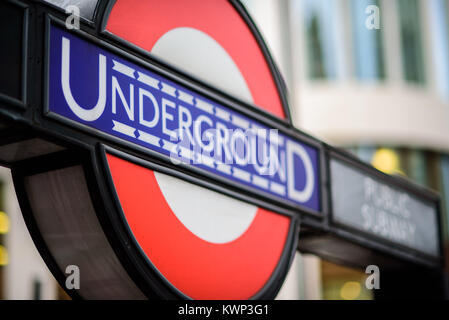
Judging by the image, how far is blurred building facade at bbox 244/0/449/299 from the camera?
14180 millimetres

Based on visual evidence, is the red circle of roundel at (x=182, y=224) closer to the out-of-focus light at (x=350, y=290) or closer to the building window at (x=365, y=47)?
the out-of-focus light at (x=350, y=290)

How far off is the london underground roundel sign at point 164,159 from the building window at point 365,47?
462 inches

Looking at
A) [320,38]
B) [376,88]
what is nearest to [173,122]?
[376,88]

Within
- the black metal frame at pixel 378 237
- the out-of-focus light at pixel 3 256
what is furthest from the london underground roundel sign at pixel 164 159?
the out-of-focus light at pixel 3 256

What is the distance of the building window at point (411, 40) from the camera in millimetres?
15477

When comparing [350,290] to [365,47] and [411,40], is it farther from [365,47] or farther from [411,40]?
[411,40]

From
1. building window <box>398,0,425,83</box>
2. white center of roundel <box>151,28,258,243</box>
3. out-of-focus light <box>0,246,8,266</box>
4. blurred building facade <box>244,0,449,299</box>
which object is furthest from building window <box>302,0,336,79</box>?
white center of roundel <box>151,28,258,243</box>

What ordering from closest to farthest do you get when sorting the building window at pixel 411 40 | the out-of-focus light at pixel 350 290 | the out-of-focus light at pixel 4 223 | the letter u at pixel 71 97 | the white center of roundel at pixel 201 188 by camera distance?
the letter u at pixel 71 97
the white center of roundel at pixel 201 188
the out-of-focus light at pixel 4 223
the out-of-focus light at pixel 350 290
the building window at pixel 411 40

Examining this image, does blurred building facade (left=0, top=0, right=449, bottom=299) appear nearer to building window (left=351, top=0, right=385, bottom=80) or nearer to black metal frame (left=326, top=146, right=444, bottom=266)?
building window (left=351, top=0, right=385, bottom=80)

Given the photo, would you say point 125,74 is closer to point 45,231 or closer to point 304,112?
point 45,231

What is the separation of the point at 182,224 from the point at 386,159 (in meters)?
12.1

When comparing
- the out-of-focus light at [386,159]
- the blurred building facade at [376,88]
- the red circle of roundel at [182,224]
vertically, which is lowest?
the red circle of roundel at [182,224]

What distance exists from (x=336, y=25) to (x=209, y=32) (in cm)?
1218

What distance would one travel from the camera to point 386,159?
1433cm
